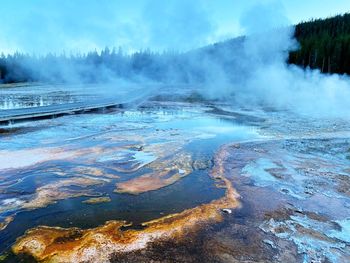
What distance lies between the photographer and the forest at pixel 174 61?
41.3 metres

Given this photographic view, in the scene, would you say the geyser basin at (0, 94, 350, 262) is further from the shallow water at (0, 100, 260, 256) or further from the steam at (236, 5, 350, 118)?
the steam at (236, 5, 350, 118)

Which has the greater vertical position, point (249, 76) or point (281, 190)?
point (249, 76)

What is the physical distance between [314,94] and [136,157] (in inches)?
867

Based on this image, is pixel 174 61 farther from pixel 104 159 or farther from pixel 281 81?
pixel 104 159

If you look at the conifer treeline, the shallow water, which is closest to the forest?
the conifer treeline

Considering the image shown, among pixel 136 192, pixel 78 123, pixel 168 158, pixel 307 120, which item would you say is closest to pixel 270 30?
pixel 307 120

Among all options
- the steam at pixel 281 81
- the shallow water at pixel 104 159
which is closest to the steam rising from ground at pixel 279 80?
the steam at pixel 281 81

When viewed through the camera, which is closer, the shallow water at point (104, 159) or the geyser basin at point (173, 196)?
the geyser basin at point (173, 196)

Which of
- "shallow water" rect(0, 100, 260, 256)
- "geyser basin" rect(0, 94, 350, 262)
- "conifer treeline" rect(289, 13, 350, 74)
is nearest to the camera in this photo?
"geyser basin" rect(0, 94, 350, 262)

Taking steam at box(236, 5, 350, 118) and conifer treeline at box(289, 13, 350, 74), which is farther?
conifer treeline at box(289, 13, 350, 74)

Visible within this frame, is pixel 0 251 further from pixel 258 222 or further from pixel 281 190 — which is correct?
pixel 281 190

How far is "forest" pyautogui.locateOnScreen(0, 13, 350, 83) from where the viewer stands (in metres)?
41.3

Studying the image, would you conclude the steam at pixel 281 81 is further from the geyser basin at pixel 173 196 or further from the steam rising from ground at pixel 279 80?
the geyser basin at pixel 173 196

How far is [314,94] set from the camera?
26.4 meters
